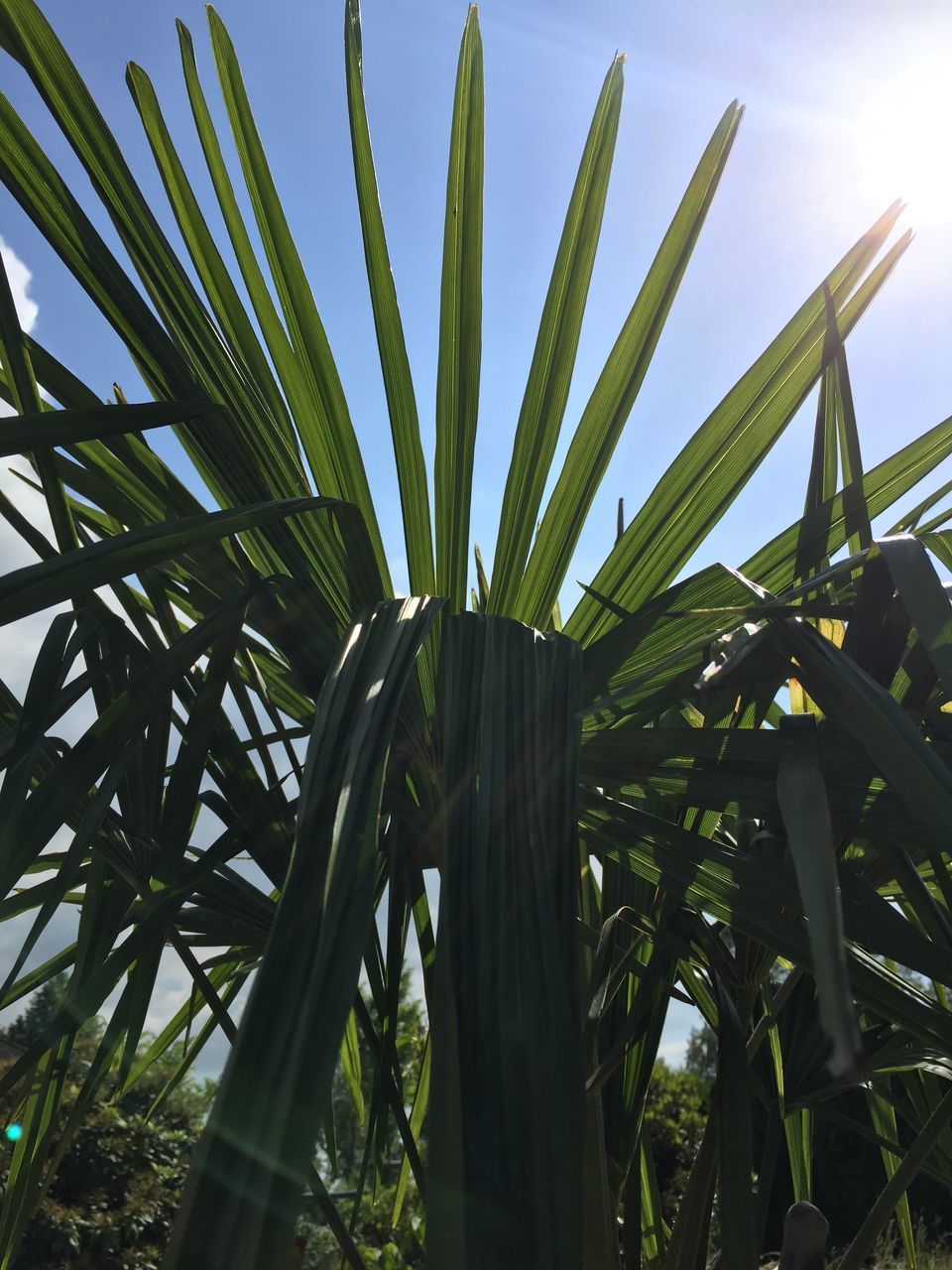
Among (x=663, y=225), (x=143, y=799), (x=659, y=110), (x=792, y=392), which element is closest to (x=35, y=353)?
(x=143, y=799)

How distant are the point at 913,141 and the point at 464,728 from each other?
1.05m

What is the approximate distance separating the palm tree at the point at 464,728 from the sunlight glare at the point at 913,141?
2.4 inches

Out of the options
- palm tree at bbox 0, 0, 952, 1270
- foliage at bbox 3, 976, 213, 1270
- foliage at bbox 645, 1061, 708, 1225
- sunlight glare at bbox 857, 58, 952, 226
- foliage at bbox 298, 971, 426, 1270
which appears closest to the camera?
palm tree at bbox 0, 0, 952, 1270

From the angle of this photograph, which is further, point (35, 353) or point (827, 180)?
point (827, 180)

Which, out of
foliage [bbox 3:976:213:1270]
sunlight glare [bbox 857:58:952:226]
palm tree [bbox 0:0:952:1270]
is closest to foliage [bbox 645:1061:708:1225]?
foliage [bbox 3:976:213:1270]

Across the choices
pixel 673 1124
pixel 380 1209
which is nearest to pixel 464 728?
pixel 673 1124

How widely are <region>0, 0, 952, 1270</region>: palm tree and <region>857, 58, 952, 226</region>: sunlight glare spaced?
0.20 ft

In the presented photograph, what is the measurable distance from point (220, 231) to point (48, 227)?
0.29 m

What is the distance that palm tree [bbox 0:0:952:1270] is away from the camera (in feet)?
1.15

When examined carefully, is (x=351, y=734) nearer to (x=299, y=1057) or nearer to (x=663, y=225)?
(x=299, y=1057)

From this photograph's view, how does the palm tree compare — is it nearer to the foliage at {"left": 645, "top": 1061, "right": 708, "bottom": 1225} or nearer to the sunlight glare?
the sunlight glare

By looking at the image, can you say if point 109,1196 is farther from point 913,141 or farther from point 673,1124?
point 913,141

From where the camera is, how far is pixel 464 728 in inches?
20.7

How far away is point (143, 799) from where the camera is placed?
91 centimetres
